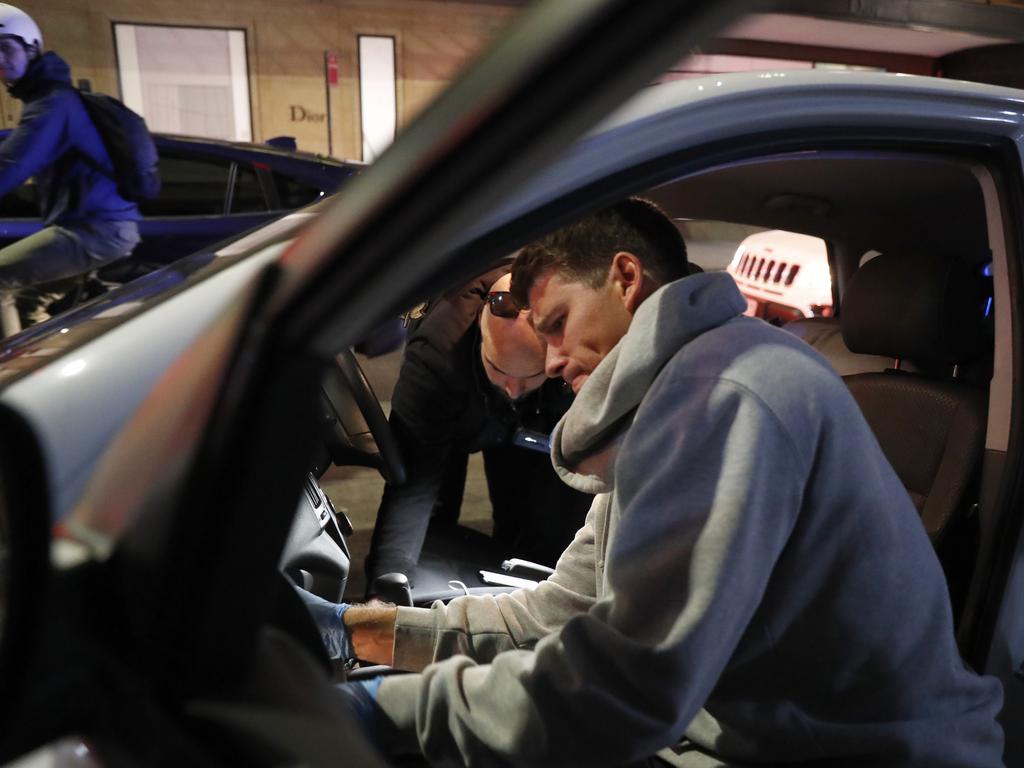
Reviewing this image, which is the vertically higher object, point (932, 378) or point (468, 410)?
point (932, 378)

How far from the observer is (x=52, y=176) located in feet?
13.3

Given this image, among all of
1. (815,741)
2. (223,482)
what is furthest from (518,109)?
(815,741)

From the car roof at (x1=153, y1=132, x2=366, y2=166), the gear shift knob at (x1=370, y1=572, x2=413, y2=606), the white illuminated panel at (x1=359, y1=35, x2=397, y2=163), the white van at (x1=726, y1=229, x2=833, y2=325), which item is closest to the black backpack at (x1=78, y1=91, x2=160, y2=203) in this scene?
the car roof at (x1=153, y1=132, x2=366, y2=166)

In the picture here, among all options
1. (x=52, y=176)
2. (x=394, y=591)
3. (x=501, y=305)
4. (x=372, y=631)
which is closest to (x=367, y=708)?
(x=372, y=631)

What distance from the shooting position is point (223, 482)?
0.65m

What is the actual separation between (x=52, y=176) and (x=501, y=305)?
2956 millimetres

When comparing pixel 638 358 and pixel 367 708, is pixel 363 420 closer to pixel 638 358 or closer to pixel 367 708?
pixel 367 708

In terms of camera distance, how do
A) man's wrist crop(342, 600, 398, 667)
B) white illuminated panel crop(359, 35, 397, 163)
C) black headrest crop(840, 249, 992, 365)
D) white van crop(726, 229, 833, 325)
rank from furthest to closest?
white illuminated panel crop(359, 35, 397, 163)
white van crop(726, 229, 833, 325)
black headrest crop(840, 249, 992, 365)
man's wrist crop(342, 600, 398, 667)

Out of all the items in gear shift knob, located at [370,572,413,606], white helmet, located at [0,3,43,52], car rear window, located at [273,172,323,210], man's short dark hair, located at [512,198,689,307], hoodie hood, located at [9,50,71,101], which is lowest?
gear shift knob, located at [370,572,413,606]

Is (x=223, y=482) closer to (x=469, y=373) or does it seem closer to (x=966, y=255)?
(x=469, y=373)

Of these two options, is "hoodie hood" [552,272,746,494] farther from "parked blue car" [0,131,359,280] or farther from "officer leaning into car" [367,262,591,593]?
"parked blue car" [0,131,359,280]

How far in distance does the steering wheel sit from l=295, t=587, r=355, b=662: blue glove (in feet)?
1.67

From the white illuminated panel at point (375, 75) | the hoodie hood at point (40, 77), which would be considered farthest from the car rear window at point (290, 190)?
the white illuminated panel at point (375, 75)

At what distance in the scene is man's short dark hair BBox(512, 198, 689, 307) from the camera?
135 centimetres
